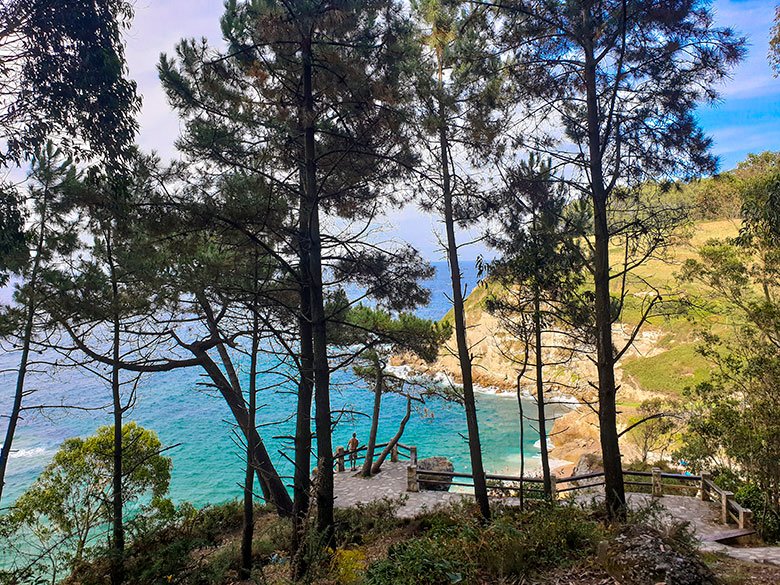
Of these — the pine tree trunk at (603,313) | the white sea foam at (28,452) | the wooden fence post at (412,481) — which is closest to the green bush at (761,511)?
the pine tree trunk at (603,313)

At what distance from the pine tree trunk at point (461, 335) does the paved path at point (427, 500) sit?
1790mm

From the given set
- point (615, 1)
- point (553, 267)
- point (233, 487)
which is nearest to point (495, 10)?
point (615, 1)

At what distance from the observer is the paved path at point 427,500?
8.34m

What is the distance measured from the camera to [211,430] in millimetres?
26703

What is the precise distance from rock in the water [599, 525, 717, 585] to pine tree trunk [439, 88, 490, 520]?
372 centimetres

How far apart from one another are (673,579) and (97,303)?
319 inches

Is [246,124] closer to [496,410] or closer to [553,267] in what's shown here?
[553,267]

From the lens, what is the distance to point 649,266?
117ft

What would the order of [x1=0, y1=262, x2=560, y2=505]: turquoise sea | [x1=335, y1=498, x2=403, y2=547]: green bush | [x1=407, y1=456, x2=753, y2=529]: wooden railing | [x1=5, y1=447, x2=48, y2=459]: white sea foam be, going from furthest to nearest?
[x1=5, y1=447, x2=48, y2=459]: white sea foam
[x1=0, y1=262, x2=560, y2=505]: turquoise sea
[x1=407, y1=456, x2=753, y2=529]: wooden railing
[x1=335, y1=498, x2=403, y2=547]: green bush

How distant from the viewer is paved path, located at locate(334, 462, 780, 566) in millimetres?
8336

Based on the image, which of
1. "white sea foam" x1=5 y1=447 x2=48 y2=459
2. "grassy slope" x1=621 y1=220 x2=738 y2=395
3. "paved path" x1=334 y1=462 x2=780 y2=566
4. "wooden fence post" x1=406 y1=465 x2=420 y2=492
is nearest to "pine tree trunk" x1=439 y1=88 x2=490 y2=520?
"paved path" x1=334 y1=462 x2=780 y2=566

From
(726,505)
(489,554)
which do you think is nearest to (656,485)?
(726,505)

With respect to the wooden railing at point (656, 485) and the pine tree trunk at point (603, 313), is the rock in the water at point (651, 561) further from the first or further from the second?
the wooden railing at point (656, 485)

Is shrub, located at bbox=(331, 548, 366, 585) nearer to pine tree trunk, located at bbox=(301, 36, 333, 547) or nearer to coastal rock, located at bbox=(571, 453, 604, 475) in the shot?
pine tree trunk, located at bbox=(301, 36, 333, 547)
